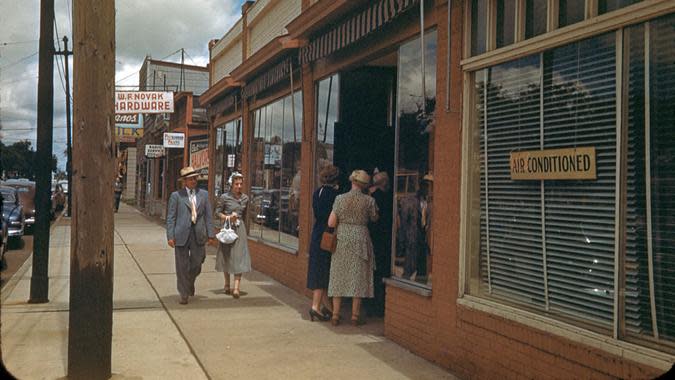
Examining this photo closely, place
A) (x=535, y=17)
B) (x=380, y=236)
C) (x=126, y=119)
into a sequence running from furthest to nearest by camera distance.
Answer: (x=126, y=119)
(x=380, y=236)
(x=535, y=17)

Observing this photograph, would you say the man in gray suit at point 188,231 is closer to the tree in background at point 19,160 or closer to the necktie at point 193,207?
the necktie at point 193,207

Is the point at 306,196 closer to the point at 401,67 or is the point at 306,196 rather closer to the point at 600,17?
the point at 401,67

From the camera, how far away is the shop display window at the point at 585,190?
3879 mm

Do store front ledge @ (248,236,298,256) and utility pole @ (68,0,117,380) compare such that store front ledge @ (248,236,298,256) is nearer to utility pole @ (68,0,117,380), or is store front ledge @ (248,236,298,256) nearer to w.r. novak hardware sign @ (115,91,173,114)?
utility pole @ (68,0,117,380)

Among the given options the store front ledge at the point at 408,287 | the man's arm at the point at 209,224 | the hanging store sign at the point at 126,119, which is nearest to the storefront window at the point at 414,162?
the store front ledge at the point at 408,287

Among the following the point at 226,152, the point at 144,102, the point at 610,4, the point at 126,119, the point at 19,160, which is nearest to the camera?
the point at 610,4

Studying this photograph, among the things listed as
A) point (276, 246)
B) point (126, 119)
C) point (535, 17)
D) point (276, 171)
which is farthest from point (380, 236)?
point (126, 119)

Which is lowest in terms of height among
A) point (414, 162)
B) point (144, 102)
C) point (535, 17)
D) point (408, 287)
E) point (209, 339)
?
point (209, 339)

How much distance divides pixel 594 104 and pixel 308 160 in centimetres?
577

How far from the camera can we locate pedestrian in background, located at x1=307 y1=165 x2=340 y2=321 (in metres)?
7.79

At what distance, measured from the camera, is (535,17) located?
4961 mm

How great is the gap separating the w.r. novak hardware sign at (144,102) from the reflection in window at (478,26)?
12.0 metres

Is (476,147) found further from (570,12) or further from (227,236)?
(227,236)

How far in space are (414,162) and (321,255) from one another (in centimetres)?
183
